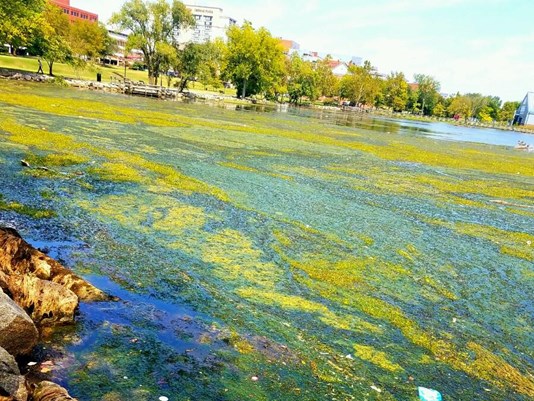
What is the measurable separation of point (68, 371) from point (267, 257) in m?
5.51

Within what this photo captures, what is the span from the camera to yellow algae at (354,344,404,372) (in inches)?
265

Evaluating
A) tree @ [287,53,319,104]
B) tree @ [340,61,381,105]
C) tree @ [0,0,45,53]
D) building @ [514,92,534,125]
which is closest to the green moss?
tree @ [0,0,45,53]

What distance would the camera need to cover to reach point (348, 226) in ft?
44.2

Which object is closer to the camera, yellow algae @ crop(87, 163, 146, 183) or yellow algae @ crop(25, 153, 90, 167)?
yellow algae @ crop(87, 163, 146, 183)

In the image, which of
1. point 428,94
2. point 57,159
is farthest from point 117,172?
point 428,94

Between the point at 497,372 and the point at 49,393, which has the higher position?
the point at 49,393

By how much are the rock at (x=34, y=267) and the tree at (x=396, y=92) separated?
160 metres

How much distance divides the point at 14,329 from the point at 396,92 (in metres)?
165

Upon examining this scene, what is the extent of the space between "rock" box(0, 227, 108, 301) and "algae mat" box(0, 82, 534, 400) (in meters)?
0.41

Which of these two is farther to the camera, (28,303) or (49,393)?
(28,303)

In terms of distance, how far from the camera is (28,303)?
6.50m

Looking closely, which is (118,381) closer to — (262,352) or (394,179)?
(262,352)

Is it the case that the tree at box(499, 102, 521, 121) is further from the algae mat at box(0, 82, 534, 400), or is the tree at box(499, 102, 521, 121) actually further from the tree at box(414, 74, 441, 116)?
the algae mat at box(0, 82, 534, 400)

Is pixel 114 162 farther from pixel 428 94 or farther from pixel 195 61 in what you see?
pixel 428 94
